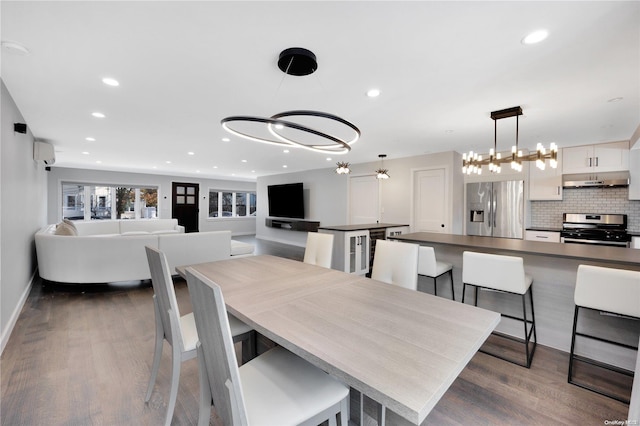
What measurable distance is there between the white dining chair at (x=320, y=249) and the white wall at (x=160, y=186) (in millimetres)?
8353

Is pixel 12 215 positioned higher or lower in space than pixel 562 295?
higher

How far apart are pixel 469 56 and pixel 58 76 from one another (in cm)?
337

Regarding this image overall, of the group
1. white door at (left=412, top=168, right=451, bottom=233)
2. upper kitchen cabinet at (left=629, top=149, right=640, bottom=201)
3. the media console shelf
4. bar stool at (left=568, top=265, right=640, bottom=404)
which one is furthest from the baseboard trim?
upper kitchen cabinet at (left=629, top=149, right=640, bottom=201)

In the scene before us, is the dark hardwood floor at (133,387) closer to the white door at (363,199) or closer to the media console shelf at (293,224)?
the white door at (363,199)

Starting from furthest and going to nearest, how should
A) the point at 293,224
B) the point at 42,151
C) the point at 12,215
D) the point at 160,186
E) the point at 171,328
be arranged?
the point at 160,186, the point at 293,224, the point at 42,151, the point at 12,215, the point at 171,328

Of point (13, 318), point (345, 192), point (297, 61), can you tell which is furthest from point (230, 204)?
point (297, 61)

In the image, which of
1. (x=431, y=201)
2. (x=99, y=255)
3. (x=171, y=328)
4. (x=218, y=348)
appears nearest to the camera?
(x=218, y=348)

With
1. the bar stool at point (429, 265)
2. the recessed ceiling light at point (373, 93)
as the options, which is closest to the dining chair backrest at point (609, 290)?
the bar stool at point (429, 265)

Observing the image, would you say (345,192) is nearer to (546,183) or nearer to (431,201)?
(431,201)

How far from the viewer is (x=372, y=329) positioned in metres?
1.19

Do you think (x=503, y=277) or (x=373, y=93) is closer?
(x=503, y=277)

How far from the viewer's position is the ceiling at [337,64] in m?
1.55

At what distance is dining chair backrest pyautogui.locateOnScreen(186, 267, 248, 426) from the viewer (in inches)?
35.9

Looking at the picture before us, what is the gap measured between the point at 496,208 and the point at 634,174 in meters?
1.83
